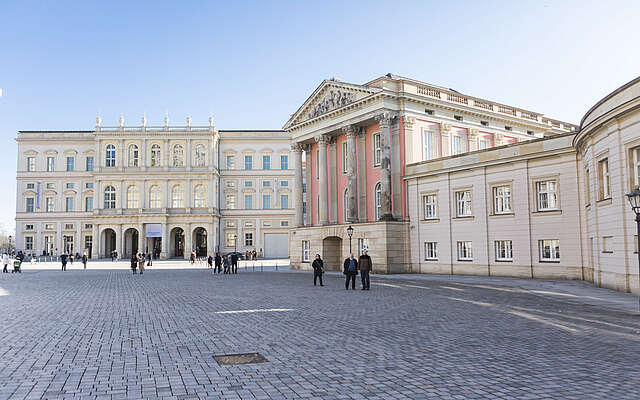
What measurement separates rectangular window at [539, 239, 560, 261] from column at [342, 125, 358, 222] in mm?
14152

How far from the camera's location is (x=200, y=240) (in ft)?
271

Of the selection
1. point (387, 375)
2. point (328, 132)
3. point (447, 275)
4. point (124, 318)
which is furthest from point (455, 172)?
point (387, 375)

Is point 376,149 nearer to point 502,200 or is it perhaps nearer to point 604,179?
point 502,200

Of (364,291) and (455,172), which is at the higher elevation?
(455,172)

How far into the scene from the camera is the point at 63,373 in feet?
25.1

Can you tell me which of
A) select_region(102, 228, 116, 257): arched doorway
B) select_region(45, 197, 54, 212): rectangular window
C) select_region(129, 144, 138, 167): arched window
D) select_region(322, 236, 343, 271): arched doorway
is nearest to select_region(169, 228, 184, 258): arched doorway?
select_region(102, 228, 116, 257): arched doorway

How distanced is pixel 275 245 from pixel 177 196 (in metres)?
16.5

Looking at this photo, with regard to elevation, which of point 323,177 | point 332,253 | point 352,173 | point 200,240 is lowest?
point 332,253

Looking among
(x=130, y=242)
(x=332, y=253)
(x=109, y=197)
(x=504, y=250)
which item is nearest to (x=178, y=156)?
(x=109, y=197)

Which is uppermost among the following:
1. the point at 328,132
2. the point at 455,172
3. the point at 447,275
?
the point at 328,132

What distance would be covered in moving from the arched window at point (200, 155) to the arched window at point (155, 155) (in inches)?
221

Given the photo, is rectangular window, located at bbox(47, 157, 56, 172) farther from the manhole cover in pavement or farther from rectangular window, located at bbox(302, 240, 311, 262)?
the manhole cover in pavement

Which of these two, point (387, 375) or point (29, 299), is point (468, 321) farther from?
point (29, 299)

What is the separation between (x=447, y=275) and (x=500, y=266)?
3.63 m
